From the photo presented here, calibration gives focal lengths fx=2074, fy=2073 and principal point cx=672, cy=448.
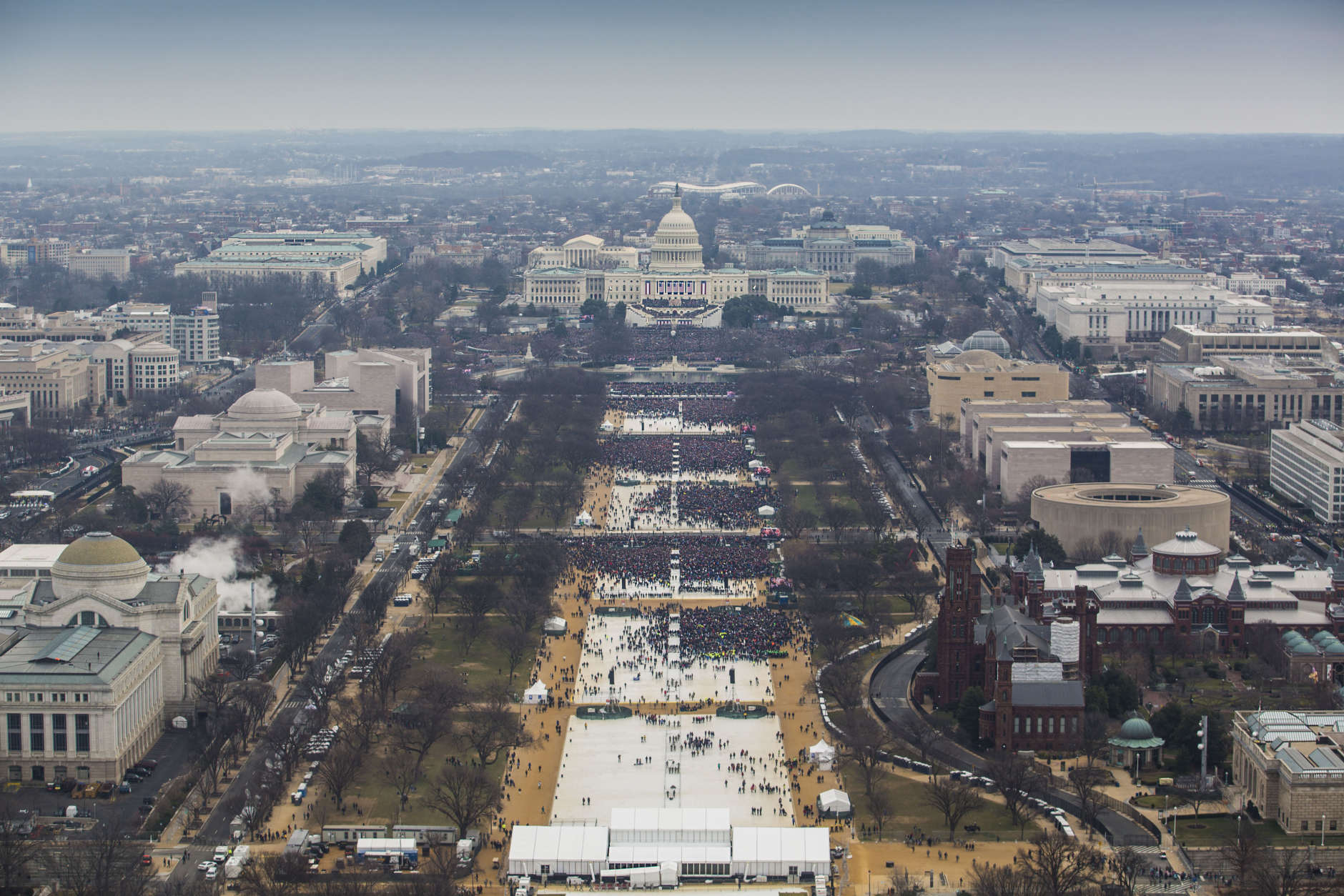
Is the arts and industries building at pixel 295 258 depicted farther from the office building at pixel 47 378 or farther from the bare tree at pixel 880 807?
the bare tree at pixel 880 807

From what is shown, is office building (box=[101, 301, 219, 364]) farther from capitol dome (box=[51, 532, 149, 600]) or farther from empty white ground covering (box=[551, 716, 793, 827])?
empty white ground covering (box=[551, 716, 793, 827])

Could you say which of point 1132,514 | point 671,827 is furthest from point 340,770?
point 1132,514

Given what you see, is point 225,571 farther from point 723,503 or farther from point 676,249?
point 676,249

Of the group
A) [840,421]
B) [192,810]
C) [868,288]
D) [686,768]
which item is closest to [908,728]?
[686,768]

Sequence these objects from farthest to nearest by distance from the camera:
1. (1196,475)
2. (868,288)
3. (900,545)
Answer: (868,288) → (1196,475) → (900,545)

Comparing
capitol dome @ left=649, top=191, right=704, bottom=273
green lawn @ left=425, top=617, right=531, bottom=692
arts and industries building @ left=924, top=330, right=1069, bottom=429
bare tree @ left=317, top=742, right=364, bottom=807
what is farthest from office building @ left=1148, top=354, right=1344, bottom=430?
capitol dome @ left=649, top=191, right=704, bottom=273

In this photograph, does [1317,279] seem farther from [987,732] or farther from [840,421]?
[987,732]
